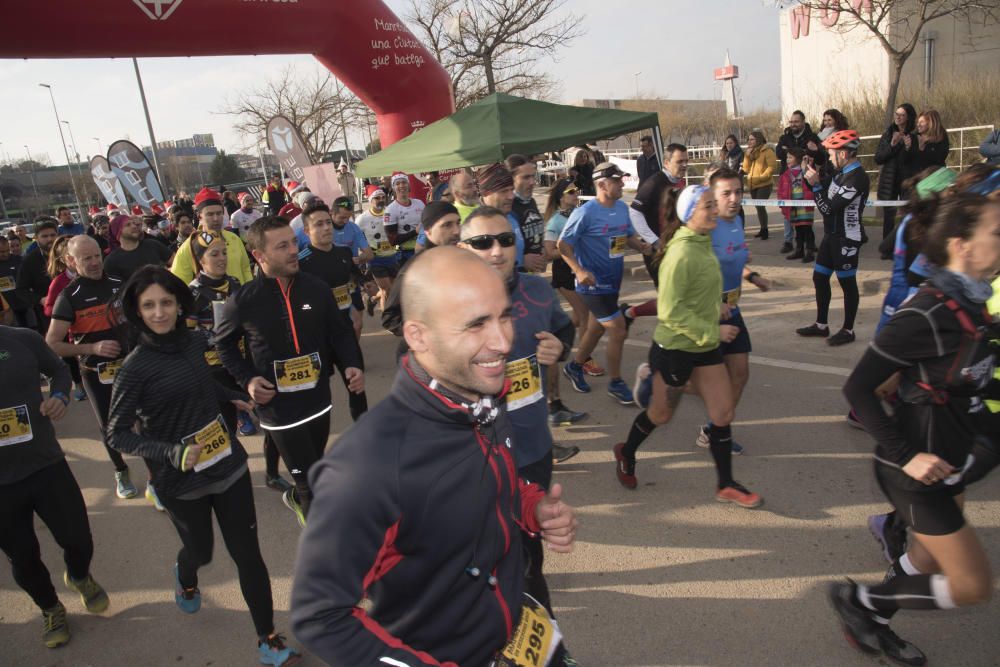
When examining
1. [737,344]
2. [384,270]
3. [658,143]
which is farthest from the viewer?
[658,143]

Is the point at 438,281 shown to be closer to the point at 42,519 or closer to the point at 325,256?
the point at 42,519

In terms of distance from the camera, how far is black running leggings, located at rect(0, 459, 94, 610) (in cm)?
316

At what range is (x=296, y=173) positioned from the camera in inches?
523

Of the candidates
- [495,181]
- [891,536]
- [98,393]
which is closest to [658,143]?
[495,181]

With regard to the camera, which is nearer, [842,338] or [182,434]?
[182,434]

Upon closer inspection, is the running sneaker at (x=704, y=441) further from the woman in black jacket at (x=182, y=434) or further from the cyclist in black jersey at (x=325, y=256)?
the woman in black jacket at (x=182, y=434)

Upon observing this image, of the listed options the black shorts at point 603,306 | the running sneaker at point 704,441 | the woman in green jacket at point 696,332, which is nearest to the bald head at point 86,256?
the black shorts at point 603,306

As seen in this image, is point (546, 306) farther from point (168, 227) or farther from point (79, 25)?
point (168, 227)

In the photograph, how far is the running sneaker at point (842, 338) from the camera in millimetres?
6285

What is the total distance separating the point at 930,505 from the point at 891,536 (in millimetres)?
864

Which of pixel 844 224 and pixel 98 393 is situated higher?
pixel 844 224

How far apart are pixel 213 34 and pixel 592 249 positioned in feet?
25.0

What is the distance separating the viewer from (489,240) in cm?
296

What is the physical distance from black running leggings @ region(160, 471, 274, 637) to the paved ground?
44 cm
